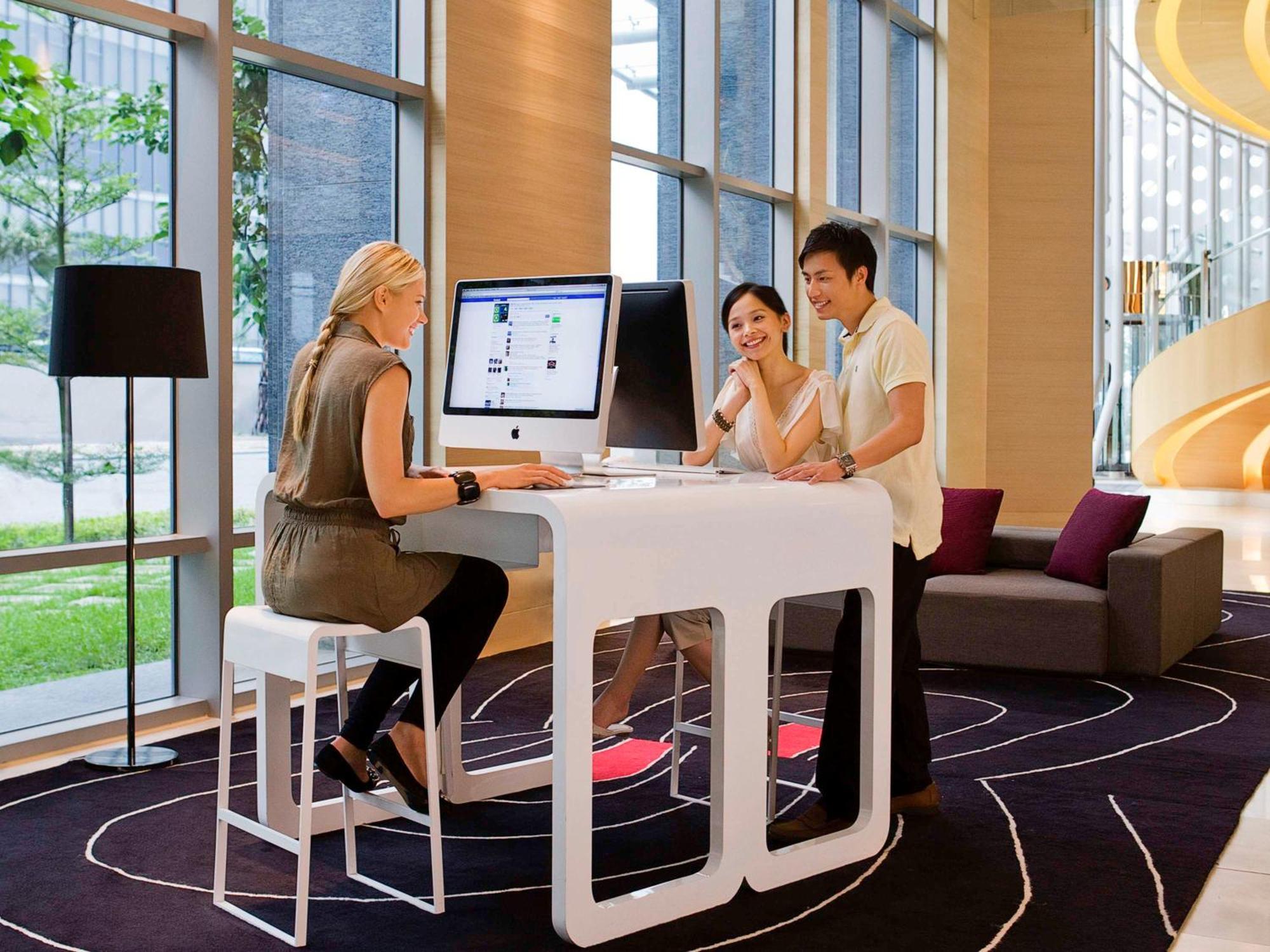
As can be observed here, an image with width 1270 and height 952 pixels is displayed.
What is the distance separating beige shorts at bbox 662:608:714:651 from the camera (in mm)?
3555

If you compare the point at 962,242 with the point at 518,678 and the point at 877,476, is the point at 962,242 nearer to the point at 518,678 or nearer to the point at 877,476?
the point at 518,678

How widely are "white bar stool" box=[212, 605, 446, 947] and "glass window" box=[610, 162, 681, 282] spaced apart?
3997 mm

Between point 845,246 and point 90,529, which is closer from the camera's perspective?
point 845,246

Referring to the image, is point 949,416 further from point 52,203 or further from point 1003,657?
point 52,203

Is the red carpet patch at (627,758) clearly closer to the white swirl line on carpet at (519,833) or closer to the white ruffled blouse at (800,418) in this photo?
the white swirl line on carpet at (519,833)

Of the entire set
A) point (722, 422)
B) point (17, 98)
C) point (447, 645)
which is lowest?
point (447, 645)

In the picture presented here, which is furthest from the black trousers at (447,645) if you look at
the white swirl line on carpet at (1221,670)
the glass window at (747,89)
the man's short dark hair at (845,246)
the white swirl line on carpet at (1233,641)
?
the glass window at (747,89)

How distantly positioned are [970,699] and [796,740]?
0.94 metres

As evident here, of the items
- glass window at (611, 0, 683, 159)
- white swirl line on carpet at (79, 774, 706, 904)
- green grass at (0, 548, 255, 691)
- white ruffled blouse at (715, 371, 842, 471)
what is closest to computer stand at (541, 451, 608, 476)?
white ruffled blouse at (715, 371, 842, 471)

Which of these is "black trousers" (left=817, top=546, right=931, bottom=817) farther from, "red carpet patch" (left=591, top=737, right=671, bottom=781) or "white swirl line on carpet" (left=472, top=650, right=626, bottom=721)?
"white swirl line on carpet" (left=472, top=650, right=626, bottom=721)

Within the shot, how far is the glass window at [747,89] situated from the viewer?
7.59 m

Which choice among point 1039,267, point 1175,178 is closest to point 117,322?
point 1039,267

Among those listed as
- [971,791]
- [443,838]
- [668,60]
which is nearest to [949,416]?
[668,60]

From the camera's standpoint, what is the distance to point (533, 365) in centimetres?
325
